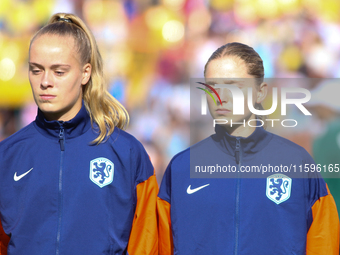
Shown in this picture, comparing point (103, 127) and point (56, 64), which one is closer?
point (56, 64)

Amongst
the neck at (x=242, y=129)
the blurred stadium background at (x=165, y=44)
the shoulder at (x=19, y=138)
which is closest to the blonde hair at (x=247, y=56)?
Answer: the neck at (x=242, y=129)

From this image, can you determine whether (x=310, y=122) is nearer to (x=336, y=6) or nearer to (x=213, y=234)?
(x=336, y=6)

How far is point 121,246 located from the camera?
5.89ft

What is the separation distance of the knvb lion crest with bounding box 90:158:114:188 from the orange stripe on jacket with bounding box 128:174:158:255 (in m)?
0.15

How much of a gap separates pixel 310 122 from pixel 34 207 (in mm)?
3076

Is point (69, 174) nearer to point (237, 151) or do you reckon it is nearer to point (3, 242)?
Answer: point (3, 242)

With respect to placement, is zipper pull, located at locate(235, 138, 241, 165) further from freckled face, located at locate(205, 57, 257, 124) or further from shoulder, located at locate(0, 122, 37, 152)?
shoulder, located at locate(0, 122, 37, 152)

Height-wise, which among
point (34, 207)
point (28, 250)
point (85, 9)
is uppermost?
point (85, 9)

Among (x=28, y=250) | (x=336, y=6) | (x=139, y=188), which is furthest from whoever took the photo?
(x=336, y=6)

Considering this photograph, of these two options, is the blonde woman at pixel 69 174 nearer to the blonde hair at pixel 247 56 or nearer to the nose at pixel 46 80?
the nose at pixel 46 80

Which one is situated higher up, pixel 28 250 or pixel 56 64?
pixel 56 64

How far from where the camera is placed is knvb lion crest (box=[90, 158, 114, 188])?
1833 mm

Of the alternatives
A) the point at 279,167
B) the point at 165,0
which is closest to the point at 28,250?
the point at 279,167

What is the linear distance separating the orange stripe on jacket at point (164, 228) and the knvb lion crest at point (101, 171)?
0.26 metres
